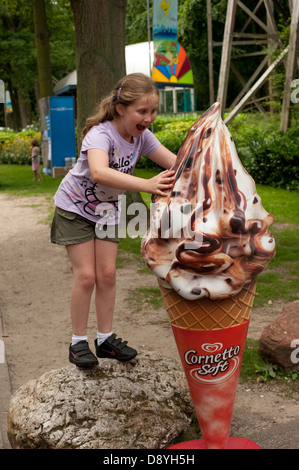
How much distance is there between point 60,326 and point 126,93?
127 inches

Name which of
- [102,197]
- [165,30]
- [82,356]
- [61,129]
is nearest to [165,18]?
[165,30]

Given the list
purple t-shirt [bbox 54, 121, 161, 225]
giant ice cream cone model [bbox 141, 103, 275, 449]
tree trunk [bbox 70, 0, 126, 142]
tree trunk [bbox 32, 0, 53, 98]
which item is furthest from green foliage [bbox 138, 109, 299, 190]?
giant ice cream cone model [bbox 141, 103, 275, 449]

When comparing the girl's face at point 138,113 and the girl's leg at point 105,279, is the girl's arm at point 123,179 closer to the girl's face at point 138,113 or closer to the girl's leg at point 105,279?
the girl's face at point 138,113

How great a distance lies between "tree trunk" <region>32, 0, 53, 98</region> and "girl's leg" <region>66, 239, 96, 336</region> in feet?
53.6

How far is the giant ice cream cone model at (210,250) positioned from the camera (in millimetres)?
2514

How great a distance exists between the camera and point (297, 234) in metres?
8.38

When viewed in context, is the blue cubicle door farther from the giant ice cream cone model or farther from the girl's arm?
the giant ice cream cone model

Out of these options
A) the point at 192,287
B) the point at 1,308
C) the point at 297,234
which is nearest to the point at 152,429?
the point at 192,287

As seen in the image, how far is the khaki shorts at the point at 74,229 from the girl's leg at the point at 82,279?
44 millimetres

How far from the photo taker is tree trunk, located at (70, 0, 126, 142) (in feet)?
27.3

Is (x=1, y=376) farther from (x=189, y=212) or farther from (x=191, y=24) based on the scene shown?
(x=191, y=24)

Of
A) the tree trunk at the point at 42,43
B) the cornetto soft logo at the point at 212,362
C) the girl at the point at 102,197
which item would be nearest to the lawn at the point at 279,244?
the girl at the point at 102,197

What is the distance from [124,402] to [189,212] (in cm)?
133
